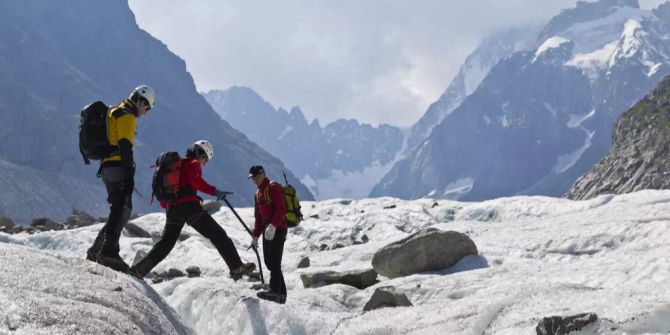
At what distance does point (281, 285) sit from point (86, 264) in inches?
148

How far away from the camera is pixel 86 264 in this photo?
7578 mm

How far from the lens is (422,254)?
16.5m

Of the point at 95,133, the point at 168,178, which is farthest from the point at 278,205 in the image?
the point at 95,133

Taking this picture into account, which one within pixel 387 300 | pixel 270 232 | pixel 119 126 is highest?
pixel 119 126

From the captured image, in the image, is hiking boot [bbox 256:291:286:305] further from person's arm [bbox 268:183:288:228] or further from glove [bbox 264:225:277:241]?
person's arm [bbox 268:183:288:228]

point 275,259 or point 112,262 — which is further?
point 275,259

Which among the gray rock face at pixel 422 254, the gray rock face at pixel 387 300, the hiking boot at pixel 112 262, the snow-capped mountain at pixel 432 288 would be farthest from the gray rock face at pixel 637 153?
the hiking boot at pixel 112 262

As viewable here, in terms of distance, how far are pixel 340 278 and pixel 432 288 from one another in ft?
8.35

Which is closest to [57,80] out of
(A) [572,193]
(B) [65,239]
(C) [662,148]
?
(A) [572,193]

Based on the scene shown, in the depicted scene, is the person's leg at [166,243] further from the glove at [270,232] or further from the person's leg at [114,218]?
the glove at [270,232]

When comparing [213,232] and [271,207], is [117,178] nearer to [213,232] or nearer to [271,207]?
[213,232]

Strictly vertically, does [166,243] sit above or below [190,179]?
below

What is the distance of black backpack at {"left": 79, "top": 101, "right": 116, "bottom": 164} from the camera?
9.32m

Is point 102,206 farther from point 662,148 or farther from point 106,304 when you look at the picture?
point 106,304
